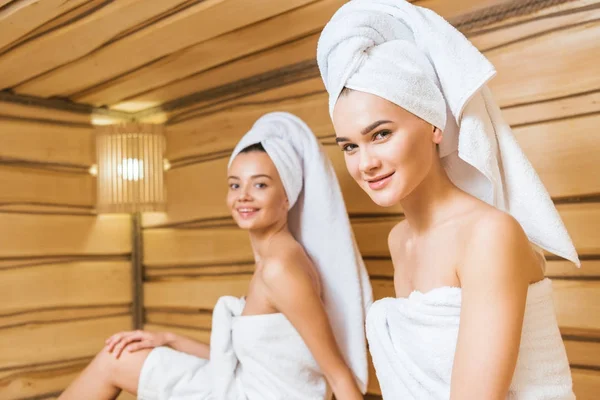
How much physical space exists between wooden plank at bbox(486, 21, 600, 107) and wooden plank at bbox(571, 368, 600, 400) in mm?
827

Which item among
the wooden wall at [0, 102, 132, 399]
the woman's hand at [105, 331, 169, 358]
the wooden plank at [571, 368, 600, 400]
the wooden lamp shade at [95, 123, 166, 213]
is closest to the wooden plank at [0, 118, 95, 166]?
the wooden wall at [0, 102, 132, 399]

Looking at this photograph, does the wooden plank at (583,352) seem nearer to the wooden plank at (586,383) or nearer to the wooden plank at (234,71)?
the wooden plank at (586,383)

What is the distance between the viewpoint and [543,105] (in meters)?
2.00

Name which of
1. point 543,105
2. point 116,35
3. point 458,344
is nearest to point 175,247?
point 116,35

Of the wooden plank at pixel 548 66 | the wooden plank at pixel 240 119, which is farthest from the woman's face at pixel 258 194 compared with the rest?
the wooden plank at pixel 548 66

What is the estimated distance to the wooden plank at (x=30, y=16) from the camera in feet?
6.95

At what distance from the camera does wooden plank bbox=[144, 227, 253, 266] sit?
3051 millimetres

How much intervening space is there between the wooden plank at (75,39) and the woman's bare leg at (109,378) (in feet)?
3.85

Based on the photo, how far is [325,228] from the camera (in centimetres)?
230

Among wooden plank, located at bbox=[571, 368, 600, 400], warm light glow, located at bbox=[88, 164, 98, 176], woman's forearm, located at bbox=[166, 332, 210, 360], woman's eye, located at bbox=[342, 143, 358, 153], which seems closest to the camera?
woman's eye, located at bbox=[342, 143, 358, 153]

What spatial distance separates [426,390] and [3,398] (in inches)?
92.2

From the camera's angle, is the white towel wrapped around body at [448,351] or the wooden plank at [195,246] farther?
the wooden plank at [195,246]

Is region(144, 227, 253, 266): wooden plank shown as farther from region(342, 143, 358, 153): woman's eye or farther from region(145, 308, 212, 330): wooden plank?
region(342, 143, 358, 153): woman's eye

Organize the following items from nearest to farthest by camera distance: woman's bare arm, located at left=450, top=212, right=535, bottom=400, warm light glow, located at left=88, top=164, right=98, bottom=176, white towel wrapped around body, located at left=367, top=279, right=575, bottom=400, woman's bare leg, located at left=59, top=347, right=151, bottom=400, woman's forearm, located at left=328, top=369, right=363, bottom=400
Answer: woman's bare arm, located at left=450, top=212, right=535, bottom=400 → white towel wrapped around body, located at left=367, top=279, right=575, bottom=400 → woman's forearm, located at left=328, top=369, right=363, bottom=400 → woman's bare leg, located at left=59, top=347, right=151, bottom=400 → warm light glow, located at left=88, top=164, right=98, bottom=176
